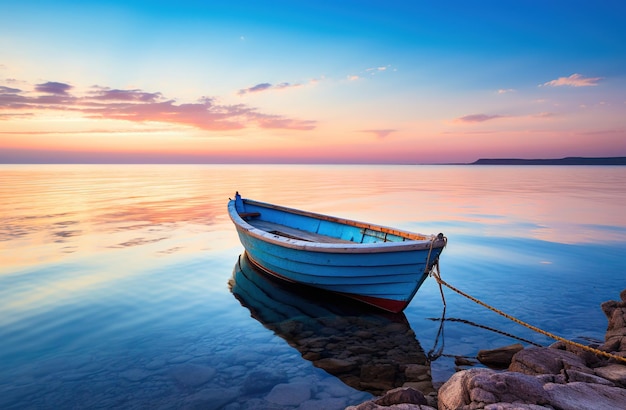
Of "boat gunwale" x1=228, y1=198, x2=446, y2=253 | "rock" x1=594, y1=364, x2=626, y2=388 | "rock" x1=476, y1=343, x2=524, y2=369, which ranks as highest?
"boat gunwale" x1=228, y1=198, x2=446, y2=253

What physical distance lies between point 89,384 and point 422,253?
6.32 metres

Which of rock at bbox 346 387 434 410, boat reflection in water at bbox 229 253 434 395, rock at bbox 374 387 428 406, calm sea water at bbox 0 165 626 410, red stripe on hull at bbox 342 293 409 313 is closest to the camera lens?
rock at bbox 346 387 434 410

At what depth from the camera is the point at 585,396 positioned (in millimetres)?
4004

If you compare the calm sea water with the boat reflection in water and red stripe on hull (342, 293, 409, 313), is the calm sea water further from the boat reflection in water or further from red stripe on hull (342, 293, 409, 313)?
red stripe on hull (342, 293, 409, 313)

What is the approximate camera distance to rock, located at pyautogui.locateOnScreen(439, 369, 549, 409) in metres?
3.90

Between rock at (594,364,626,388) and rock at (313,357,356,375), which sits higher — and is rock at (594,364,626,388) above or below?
above

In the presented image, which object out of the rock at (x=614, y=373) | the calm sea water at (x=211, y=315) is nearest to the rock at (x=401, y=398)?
the calm sea water at (x=211, y=315)

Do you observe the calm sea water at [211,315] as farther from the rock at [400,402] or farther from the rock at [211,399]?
the rock at [400,402]

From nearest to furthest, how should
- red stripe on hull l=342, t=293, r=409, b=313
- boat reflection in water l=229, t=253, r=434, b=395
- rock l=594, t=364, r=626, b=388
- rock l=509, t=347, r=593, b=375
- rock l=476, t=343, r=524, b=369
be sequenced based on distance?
1. rock l=594, t=364, r=626, b=388
2. rock l=509, t=347, r=593, b=375
3. boat reflection in water l=229, t=253, r=434, b=395
4. rock l=476, t=343, r=524, b=369
5. red stripe on hull l=342, t=293, r=409, b=313

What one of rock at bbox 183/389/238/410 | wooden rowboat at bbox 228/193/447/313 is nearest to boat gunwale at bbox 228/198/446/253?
wooden rowboat at bbox 228/193/447/313

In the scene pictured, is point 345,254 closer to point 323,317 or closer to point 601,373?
point 323,317

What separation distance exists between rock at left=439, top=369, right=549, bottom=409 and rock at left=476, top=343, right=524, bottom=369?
214 cm

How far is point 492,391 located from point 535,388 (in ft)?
1.51

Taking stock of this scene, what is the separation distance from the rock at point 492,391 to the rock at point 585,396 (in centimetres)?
13
